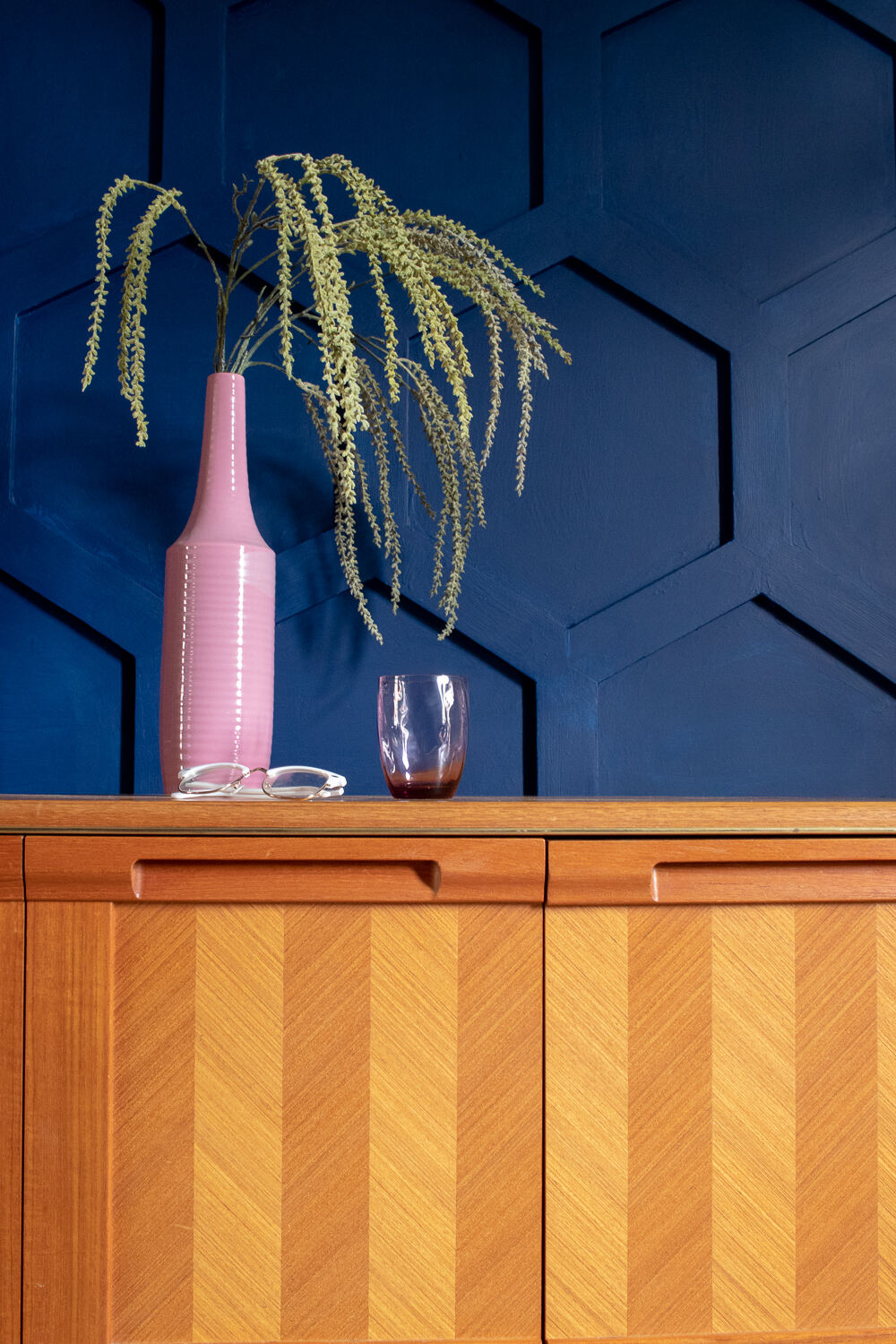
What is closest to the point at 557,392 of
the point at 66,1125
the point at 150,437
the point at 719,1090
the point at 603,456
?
the point at 603,456

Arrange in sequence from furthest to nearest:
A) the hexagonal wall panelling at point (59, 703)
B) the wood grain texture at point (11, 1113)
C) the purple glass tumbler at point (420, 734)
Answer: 1. the hexagonal wall panelling at point (59, 703)
2. the purple glass tumbler at point (420, 734)
3. the wood grain texture at point (11, 1113)

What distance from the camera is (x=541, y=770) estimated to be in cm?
99

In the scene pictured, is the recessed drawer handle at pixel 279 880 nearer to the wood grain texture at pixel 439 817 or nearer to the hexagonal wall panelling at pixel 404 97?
the wood grain texture at pixel 439 817

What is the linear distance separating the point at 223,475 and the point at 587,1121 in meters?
0.55

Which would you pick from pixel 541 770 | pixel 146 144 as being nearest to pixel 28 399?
pixel 146 144

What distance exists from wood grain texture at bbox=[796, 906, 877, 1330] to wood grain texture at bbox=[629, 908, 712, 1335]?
6 centimetres

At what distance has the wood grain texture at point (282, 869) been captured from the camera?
2.00ft

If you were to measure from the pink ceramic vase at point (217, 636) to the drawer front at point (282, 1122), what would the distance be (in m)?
0.18

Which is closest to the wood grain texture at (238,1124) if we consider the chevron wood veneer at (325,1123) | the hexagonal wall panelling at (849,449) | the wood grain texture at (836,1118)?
the chevron wood veneer at (325,1123)

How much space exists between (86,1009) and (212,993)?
8cm

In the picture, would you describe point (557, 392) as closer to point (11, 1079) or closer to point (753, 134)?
point (753, 134)

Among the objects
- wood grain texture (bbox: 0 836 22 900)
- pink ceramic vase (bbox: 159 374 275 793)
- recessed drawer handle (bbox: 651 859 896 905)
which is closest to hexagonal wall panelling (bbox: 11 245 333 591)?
pink ceramic vase (bbox: 159 374 275 793)

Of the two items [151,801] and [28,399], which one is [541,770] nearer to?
[151,801]

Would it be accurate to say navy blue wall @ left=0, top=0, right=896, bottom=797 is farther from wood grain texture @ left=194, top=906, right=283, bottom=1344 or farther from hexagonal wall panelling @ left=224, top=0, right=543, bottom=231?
wood grain texture @ left=194, top=906, right=283, bottom=1344
